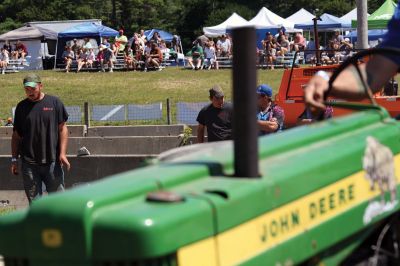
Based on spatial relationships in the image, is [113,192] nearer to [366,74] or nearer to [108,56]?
[366,74]

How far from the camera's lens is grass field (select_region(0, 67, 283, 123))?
2622 cm

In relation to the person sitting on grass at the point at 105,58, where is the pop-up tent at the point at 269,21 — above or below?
above

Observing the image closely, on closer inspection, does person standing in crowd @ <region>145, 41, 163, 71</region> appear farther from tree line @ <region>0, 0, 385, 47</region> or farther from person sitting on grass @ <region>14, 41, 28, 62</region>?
tree line @ <region>0, 0, 385, 47</region>

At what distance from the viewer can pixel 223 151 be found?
137 inches

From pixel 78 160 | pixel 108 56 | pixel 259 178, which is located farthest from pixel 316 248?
→ pixel 108 56

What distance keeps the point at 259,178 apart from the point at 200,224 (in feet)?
1.23

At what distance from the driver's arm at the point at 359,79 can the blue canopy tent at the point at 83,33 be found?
35.9m

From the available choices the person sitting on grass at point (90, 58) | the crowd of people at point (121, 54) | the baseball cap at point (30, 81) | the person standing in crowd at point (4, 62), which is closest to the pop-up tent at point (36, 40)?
the person standing in crowd at point (4, 62)

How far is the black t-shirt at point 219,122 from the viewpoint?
9672 mm

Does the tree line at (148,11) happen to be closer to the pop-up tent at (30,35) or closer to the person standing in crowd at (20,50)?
the pop-up tent at (30,35)

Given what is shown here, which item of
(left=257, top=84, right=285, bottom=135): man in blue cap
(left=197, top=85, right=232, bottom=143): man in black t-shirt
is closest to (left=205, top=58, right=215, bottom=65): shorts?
(left=197, top=85, right=232, bottom=143): man in black t-shirt

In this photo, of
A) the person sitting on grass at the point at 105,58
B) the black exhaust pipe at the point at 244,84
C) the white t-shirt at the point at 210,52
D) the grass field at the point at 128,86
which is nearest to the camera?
the black exhaust pipe at the point at 244,84

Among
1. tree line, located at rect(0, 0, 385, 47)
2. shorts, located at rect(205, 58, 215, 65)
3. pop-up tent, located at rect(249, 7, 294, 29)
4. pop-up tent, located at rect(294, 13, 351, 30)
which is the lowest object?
shorts, located at rect(205, 58, 215, 65)

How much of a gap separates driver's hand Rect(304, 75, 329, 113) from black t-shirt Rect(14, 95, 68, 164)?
596 centimetres
